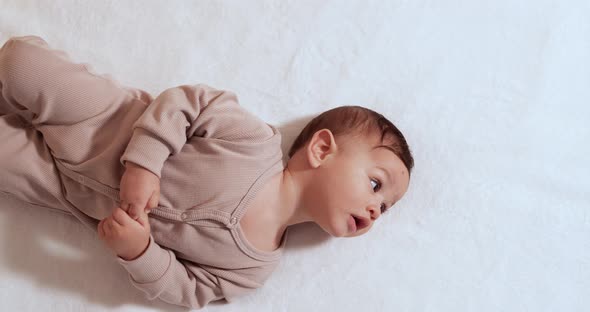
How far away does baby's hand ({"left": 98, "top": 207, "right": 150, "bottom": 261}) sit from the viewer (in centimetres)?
104

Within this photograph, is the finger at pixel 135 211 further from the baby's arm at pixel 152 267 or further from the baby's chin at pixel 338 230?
the baby's chin at pixel 338 230

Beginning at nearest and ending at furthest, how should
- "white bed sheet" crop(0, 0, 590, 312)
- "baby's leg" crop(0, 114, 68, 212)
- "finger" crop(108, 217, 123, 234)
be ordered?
"finger" crop(108, 217, 123, 234), "baby's leg" crop(0, 114, 68, 212), "white bed sheet" crop(0, 0, 590, 312)

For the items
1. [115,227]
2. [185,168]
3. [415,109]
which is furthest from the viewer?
[415,109]

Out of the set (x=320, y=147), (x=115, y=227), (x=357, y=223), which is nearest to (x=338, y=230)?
(x=357, y=223)

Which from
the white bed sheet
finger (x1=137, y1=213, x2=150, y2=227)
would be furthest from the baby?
the white bed sheet

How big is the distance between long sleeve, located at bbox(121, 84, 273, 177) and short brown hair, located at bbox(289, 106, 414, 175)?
120mm

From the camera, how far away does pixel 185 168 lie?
115 cm

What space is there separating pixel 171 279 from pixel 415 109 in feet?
2.26

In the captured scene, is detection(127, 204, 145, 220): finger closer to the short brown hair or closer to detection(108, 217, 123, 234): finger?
detection(108, 217, 123, 234): finger

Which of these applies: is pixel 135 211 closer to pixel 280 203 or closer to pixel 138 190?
pixel 138 190

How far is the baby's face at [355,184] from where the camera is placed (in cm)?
116

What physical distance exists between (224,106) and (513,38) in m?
0.77

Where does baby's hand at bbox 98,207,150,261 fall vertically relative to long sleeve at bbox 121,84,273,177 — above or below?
below

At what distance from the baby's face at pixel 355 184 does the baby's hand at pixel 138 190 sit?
0.34 meters
